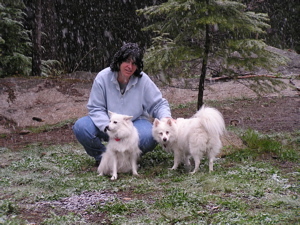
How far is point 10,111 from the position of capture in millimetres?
11680

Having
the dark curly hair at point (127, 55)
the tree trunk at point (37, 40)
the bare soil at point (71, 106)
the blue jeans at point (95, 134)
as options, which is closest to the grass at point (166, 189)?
the blue jeans at point (95, 134)

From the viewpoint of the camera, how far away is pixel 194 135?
18.5ft

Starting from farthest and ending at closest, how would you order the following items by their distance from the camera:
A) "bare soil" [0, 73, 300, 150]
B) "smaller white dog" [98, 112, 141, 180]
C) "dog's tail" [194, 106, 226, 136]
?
"bare soil" [0, 73, 300, 150] < "smaller white dog" [98, 112, 141, 180] < "dog's tail" [194, 106, 226, 136]

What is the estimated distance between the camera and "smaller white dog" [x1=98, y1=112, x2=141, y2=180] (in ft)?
18.6

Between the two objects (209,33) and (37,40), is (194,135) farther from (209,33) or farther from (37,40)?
(37,40)

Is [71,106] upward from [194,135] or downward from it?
downward

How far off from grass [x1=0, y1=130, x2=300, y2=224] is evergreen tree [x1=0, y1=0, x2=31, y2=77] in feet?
22.0

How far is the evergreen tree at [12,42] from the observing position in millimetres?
12875

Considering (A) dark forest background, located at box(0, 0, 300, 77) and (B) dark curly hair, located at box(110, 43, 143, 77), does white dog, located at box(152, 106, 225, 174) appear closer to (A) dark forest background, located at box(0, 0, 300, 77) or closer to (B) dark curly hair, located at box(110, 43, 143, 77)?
(B) dark curly hair, located at box(110, 43, 143, 77)

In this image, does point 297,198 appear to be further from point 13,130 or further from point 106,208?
point 13,130

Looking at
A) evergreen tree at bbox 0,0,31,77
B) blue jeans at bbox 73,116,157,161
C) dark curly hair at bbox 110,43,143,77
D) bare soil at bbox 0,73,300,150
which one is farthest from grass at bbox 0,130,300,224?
evergreen tree at bbox 0,0,31,77

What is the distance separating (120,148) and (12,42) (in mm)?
8893

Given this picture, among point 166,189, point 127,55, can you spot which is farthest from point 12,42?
point 166,189

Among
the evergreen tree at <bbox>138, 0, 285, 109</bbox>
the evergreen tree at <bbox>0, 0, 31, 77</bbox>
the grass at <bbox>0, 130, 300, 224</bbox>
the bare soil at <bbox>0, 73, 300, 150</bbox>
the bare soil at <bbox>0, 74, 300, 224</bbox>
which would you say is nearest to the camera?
the grass at <bbox>0, 130, 300, 224</bbox>
